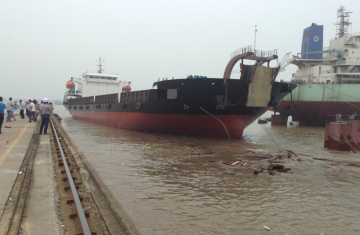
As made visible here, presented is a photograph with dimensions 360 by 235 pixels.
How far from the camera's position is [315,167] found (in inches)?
283

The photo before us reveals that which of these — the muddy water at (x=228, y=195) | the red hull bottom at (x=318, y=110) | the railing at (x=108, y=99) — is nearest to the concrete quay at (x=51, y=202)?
the muddy water at (x=228, y=195)

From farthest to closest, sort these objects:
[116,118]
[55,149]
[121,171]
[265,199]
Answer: [116,118]
[55,149]
[121,171]
[265,199]

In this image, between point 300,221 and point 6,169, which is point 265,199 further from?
point 6,169

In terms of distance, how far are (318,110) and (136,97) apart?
53.3ft

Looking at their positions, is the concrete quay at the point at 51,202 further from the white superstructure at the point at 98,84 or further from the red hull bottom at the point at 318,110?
the white superstructure at the point at 98,84

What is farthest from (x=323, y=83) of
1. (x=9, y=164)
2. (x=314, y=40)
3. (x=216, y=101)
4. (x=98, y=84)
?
(x=9, y=164)

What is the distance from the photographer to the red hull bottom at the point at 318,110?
904 inches

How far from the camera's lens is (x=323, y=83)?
80.2 ft

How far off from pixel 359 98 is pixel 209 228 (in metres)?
24.2

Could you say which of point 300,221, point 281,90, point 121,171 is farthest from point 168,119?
point 300,221

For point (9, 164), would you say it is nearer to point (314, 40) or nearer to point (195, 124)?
point (195, 124)

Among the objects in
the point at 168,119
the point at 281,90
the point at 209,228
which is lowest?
the point at 209,228

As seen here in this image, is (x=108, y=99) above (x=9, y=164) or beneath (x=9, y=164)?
above

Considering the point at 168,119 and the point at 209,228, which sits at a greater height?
the point at 168,119
